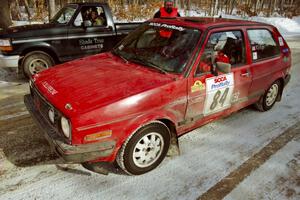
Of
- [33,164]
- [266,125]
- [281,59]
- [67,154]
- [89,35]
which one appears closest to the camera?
[67,154]

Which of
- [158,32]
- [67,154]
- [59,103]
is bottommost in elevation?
[67,154]

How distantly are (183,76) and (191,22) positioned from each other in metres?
1.04

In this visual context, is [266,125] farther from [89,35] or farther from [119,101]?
[89,35]

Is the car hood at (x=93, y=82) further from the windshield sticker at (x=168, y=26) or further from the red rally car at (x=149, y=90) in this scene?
the windshield sticker at (x=168, y=26)

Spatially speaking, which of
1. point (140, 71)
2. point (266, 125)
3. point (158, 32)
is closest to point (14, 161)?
point (140, 71)

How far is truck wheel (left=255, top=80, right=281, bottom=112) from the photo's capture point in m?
4.99

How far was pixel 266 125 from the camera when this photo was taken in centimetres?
464

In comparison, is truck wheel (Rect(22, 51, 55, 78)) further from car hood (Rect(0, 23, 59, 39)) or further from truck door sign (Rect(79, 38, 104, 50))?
truck door sign (Rect(79, 38, 104, 50))

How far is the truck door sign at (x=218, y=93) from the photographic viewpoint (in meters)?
3.63

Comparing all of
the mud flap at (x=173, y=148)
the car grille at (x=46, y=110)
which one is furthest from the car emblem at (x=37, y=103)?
the mud flap at (x=173, y=148)

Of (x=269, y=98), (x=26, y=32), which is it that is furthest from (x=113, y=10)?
(x=269, y=98)

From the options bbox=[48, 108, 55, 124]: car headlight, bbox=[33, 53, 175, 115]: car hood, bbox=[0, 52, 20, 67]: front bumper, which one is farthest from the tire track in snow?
bbox=[0, 52, 20, 67]: front bumper

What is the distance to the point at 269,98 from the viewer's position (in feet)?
16.8

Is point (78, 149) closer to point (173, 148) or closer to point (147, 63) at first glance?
point (173, 148)
